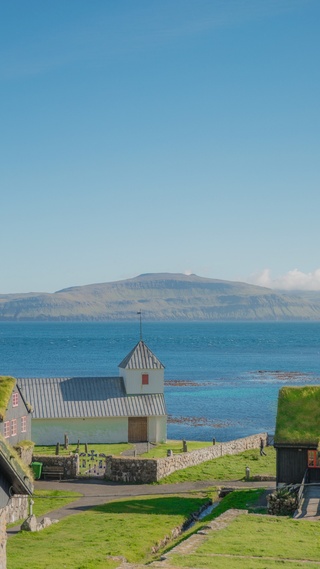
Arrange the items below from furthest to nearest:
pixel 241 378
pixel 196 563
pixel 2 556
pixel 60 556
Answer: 1. pixel 241 378
2. pixel 60 556
3. pixel 196 563
4. pixel 2 556

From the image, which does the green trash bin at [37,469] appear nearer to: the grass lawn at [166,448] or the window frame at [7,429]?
the window frame at [7,429]

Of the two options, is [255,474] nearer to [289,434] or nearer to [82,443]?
[289,434]

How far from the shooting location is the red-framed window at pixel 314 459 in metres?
45.9

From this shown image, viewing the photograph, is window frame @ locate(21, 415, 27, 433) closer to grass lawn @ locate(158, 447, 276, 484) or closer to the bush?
grass lawn @ locate(158, 447, 276, 484)

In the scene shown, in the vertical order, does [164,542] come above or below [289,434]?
below

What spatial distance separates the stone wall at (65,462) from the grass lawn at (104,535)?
696 centimetres

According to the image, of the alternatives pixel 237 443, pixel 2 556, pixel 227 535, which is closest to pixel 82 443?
pixel 237 443

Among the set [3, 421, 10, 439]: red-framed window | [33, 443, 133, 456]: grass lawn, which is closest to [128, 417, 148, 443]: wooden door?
[33, 443, 133, 456]: grass lawn

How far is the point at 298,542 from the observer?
33156mm

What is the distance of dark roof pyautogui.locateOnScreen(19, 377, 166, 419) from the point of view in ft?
210

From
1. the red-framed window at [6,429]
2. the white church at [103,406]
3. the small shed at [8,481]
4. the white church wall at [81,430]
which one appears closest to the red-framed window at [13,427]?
the red-framed window at [6,429]

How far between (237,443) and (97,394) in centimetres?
1135

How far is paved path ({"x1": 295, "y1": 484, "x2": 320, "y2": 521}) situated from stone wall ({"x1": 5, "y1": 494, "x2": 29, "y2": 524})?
13.2 meters

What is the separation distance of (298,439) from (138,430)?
799 inches
